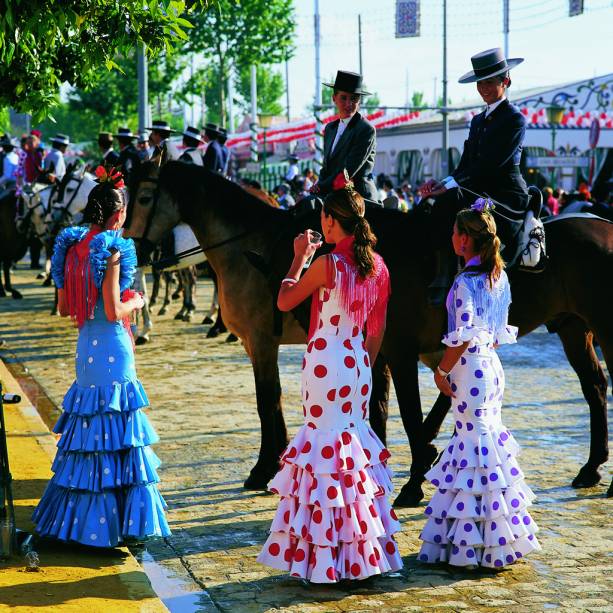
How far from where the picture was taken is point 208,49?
54.0 meters

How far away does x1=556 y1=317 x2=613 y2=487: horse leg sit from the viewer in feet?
27.3

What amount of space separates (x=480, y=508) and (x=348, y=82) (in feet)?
13.0

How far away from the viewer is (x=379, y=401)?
27.7ft

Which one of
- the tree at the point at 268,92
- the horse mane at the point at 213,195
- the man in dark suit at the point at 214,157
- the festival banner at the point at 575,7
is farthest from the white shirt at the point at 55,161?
the tree at the point at 268,92

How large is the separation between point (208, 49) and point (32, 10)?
49238mm

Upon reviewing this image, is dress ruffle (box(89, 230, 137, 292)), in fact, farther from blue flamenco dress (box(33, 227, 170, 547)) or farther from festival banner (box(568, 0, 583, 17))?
festival banner (box(568, 0, 583, 17))

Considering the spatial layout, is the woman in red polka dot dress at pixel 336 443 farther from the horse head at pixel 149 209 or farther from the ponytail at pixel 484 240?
the horse head at pixel 149 209

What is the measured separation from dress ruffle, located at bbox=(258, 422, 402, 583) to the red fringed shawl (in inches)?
25.0

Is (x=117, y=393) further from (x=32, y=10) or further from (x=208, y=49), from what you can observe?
(x=208, y=49)

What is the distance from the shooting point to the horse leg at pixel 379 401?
8414mm

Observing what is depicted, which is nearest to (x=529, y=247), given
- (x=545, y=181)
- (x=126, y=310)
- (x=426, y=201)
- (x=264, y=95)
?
(x=426, y=201)

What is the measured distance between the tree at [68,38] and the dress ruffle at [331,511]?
9.33 ft

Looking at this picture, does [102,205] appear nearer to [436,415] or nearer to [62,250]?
[62,250]

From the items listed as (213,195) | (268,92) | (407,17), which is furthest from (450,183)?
(268,92)
